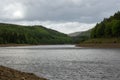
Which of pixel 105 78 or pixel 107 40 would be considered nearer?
pixel 105 78

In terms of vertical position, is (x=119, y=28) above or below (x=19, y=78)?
above

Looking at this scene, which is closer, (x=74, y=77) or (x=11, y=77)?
(x=11, y=77)

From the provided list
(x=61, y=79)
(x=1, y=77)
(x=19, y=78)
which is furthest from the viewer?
(x=61, y=79)

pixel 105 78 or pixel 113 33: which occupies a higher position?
pixel 113 33

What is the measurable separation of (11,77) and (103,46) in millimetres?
165448

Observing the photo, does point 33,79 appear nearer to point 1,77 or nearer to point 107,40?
point 1,77

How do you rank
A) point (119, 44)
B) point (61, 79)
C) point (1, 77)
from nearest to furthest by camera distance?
point (1, 77) < point (61, 79) < point (119, 44)

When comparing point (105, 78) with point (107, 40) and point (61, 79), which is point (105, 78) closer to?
point (61, 79)

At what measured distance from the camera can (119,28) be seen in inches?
7849

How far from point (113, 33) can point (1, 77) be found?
172141mm

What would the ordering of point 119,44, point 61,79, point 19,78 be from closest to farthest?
1. point 19,78
2. point 61,79
3. point 119,44

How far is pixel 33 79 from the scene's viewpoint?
3612cm

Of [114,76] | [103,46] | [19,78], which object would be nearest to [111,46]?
[103,46]

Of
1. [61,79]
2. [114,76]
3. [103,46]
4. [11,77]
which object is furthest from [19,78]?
[103,46]
